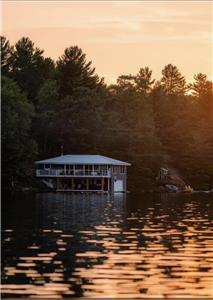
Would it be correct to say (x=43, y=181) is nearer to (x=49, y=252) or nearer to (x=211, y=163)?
(x=211, y=163)

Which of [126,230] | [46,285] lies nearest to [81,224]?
[126,230]

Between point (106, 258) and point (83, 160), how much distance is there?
280 feet

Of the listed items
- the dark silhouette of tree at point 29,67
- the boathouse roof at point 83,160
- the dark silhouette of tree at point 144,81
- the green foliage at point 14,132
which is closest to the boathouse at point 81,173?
the boathouse roof at point 83,160

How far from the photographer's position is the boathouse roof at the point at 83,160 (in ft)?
380

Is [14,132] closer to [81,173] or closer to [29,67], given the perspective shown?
[81,173]

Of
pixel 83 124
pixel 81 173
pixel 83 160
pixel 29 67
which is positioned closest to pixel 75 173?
pixel 81 173

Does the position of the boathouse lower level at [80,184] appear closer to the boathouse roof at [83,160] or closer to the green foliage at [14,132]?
the boathouse roof at [83,160]

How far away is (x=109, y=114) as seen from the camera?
133000mm

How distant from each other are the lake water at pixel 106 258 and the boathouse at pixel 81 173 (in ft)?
211

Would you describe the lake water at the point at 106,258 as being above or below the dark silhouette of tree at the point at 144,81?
below

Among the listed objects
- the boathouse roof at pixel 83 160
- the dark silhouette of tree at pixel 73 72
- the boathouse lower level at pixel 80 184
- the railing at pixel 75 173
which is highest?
the dark silhouette of tree at pixel 73 72

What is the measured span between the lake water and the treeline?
5659 centimetres

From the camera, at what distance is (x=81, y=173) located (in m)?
117

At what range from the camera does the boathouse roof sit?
380 ft
